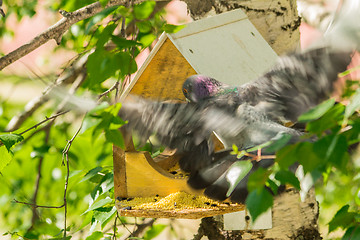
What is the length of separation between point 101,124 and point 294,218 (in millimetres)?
1047

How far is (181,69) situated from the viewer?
1.59 metres

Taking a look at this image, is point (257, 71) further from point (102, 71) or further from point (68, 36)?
point (68, 36)

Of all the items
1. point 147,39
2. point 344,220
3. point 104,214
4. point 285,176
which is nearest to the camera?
point 285,176

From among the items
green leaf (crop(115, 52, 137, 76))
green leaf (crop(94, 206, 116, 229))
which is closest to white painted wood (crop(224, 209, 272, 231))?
green leaf (crop(94, 206, 116, 229))

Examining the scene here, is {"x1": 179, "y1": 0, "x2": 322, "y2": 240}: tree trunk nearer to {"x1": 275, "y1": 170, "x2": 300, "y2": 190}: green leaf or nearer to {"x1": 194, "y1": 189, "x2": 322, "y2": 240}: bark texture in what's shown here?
{"x1": 194, "y1": 189, "x2": 322, "y2": 240}: bark texture

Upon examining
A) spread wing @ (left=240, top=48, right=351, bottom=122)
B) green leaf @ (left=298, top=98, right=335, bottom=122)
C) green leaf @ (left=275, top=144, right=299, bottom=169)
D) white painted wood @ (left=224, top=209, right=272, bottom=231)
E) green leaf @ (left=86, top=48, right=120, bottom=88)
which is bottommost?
white painted wood @ (left=224, top=209, right=272, bottom=231)

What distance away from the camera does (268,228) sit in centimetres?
177

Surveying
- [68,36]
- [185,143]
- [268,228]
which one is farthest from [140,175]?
[68,36]

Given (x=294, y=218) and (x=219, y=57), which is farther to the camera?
(x=294, y=218)

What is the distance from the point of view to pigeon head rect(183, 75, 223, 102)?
4.42ft

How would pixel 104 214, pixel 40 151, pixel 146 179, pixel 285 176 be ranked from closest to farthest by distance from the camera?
pixel 285 176 → pixel 146 179 → pixel 104 214 → pixel 40 151

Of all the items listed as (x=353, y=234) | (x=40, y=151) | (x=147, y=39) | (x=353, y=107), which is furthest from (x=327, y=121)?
(x=40, y=151)

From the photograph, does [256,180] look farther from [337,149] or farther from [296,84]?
[296,84]

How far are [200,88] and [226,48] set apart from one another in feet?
0.93
